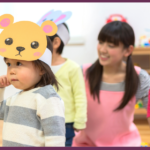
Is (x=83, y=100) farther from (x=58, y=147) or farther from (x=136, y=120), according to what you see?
(x=136, y=120)

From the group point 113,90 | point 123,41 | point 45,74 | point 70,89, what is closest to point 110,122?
point 113,90

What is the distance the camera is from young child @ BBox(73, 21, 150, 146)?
1.09 metres

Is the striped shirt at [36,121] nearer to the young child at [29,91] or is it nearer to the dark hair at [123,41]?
the young child at [29,91]

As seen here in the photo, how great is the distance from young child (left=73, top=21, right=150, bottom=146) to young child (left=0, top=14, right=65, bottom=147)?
0.51 m

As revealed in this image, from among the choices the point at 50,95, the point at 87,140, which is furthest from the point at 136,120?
the point at 50,95

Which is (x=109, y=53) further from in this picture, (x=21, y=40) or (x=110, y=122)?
(x=21, y=40)

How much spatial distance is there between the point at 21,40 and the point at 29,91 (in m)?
0.15

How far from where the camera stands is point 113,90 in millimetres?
1160

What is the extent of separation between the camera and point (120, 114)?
114cm

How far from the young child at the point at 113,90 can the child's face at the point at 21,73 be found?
54 cm

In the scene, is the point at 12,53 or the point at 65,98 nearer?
the point at 12,53

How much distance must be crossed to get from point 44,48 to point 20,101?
168mm

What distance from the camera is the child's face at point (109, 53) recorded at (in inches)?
43.0

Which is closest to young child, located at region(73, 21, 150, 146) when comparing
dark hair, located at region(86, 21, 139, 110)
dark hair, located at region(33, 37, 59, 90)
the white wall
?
dark hair, located at region(86, 21, 139, 110)
